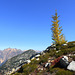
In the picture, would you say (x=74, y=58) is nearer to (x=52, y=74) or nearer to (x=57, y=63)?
(x=57, y=63)

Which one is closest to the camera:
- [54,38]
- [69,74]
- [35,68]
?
[69,74]

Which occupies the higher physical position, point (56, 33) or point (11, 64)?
point (56, 33)

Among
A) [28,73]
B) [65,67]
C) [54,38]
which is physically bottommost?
[28,73]

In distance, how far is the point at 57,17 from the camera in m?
32.9

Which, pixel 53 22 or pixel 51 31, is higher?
pixel 53 22

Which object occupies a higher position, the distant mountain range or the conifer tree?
the conifer tree

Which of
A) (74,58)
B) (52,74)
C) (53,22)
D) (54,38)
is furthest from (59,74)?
(53,22)

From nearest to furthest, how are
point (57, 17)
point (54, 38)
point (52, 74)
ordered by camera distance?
point (52, 74) < point (54, 38) < point (57, 17)

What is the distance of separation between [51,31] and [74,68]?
25.0 m

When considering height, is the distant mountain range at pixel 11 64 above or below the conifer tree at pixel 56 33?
below

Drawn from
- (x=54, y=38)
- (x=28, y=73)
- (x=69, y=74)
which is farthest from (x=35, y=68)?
(x=54, y=38)

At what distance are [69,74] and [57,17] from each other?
28.4 meters

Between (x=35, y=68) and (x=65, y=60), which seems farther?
(x=35, y=68)

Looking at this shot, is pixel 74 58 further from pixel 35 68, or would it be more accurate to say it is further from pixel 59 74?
pixel 35 68
